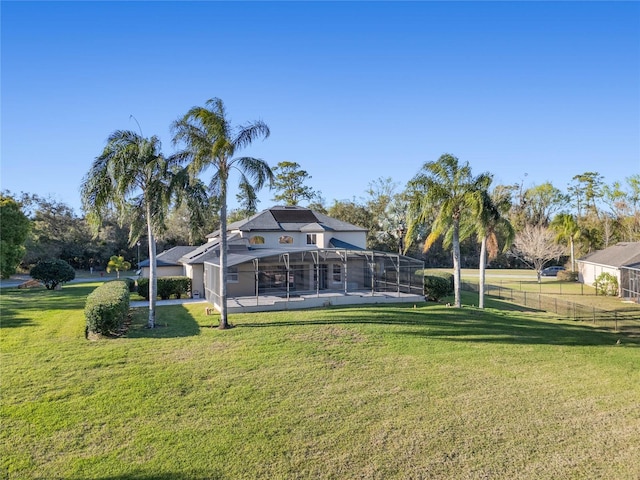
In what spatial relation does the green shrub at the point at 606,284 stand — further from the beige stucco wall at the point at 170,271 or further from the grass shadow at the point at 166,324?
the beige stucco wall at the point at 170,271

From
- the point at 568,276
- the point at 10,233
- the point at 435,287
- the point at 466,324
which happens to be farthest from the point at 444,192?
the point at 10,233

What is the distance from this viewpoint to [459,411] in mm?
10242

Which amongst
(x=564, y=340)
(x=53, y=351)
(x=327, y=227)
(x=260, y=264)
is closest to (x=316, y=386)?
(x=53, y=351)

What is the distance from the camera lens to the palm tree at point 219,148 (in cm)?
1656

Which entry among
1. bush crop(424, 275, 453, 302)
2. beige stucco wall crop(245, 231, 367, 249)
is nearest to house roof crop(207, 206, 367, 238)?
beige stucco wall crop(245, 231, 367, 249)

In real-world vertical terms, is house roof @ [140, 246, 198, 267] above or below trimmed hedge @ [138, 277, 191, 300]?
above

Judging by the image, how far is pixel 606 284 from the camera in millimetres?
35125

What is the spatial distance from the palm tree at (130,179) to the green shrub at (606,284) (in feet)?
113

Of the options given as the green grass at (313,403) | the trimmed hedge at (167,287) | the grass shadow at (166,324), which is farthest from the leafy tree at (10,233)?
the green grass at (313,403)

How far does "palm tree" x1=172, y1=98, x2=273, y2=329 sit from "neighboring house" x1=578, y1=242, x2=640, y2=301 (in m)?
28.3

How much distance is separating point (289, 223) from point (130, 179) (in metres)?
17.6

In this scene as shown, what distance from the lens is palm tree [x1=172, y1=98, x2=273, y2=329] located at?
54.3 ft

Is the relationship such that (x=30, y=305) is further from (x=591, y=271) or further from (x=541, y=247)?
(x=541, y=247)

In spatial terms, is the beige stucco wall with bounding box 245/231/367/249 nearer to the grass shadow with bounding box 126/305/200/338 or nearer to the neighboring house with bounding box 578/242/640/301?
the grass shadow with bounding box 126/305/200/338
